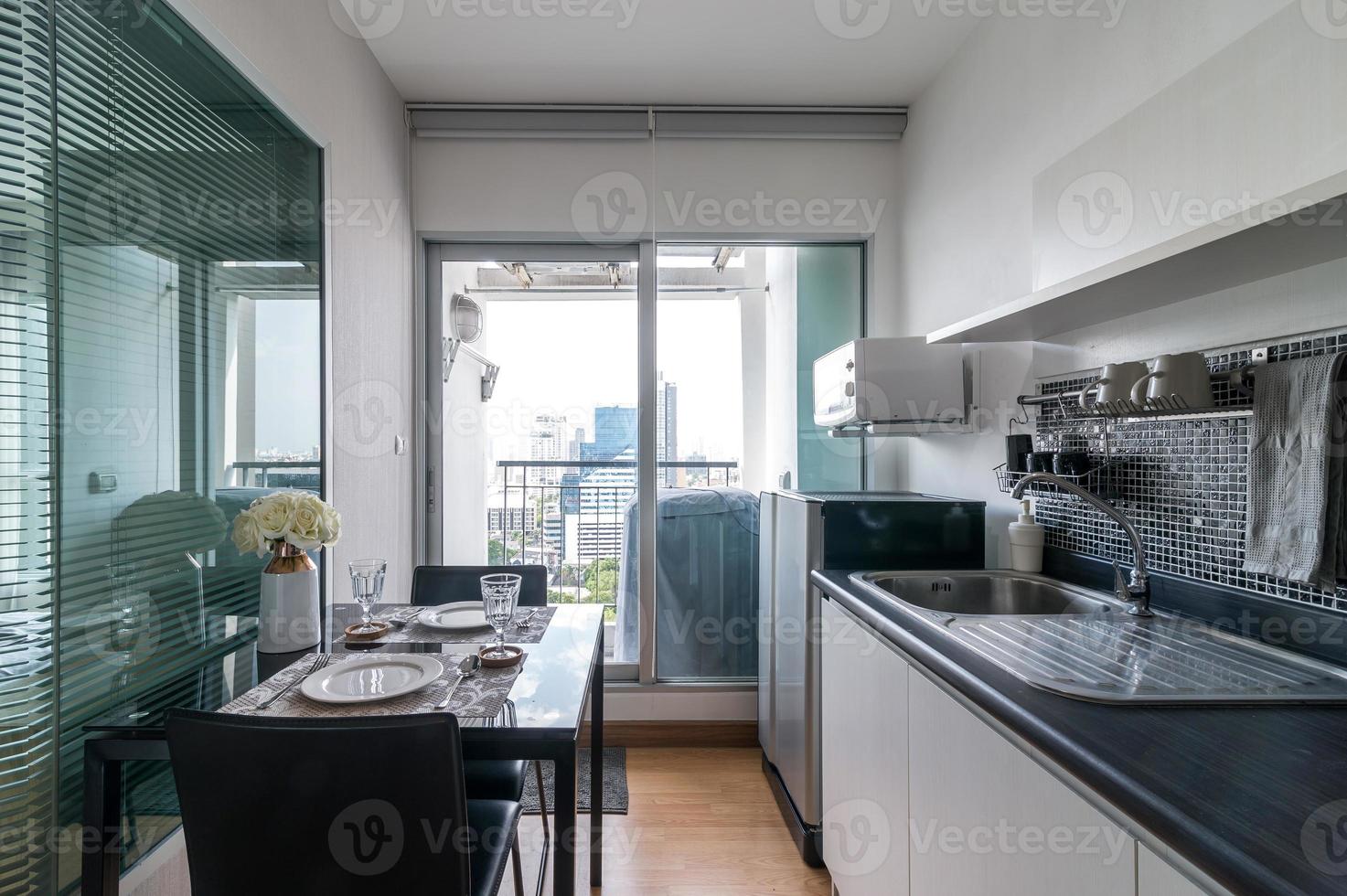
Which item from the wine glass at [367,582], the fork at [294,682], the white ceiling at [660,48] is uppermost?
the white ceiling at [660,48]

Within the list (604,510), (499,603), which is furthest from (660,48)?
(499,603)

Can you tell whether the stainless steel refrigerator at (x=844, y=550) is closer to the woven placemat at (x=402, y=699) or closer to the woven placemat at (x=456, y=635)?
the woven placemat at (x=456, y=635)

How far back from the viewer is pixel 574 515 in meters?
3.08

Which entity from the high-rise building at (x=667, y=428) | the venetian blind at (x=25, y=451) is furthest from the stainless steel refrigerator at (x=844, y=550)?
the venetian blind at (x=25, y=451)

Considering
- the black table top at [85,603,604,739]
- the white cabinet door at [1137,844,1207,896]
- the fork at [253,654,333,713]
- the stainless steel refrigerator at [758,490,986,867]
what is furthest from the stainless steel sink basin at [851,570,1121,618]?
the fork at [253,654,333,713]

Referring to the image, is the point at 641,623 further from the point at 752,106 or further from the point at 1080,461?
the point at 752,106

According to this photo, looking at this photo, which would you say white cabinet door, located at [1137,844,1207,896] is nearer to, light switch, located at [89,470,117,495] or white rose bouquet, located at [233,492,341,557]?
white rose bouquet, located at [233,492,341,557]

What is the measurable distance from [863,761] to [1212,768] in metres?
0.97

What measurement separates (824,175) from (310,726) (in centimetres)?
278

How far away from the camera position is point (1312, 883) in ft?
1.74

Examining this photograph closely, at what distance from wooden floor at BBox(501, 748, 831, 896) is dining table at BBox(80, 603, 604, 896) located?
82 centimetres

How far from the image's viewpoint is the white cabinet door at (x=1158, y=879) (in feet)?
2.08

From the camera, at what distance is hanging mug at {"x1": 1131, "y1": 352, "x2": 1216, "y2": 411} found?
3.96 ft

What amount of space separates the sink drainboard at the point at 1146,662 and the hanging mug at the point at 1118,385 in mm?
434
